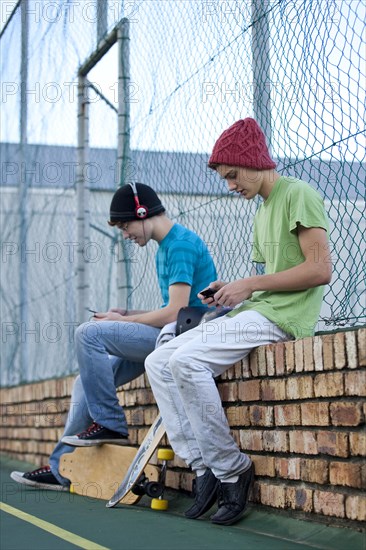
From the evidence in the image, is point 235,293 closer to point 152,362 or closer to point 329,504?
point 152,362

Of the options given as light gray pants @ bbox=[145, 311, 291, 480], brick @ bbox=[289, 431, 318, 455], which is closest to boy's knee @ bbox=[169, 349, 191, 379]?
light gray pants @ bbox=[145, 311, 291, 480]

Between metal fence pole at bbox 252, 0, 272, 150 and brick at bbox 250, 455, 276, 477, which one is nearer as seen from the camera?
brick at bbox 250, 455, 276, 477

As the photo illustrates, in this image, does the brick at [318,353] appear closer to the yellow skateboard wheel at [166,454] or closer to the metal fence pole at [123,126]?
the yellow skateboard wheel at [166,454]

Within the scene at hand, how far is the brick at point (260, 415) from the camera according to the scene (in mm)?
4219

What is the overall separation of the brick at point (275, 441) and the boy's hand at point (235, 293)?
532mm

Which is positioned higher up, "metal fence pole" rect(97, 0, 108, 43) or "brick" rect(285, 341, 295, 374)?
"metal fence pole" rect(97, 0, 108, 43)

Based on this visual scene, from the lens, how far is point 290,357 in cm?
405

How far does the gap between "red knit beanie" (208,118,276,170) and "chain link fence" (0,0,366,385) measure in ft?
0.36

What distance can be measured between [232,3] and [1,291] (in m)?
5.20

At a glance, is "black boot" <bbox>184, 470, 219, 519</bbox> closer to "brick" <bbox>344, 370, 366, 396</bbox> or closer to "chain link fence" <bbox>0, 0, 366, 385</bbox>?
"chain link fence" <bbox>0, 0, 366, 385</bbox>

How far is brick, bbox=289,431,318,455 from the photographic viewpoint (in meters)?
3.87

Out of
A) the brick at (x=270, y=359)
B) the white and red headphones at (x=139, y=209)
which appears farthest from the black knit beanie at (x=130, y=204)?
the brick at (x=270, y=359)

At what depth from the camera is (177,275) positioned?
4.98 m

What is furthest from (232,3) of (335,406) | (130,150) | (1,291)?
(1,291)
